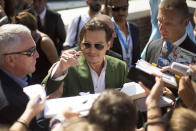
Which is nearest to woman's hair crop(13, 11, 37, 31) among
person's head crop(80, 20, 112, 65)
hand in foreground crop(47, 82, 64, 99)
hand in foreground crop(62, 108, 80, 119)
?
person's head crop(80, 20, 112, 65)

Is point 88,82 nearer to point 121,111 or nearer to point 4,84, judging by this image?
point 4,84

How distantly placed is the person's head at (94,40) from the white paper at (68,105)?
1.89 feet

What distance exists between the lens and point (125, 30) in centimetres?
350

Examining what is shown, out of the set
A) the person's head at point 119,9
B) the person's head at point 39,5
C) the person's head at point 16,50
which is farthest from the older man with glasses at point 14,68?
the person's head at point 39,5

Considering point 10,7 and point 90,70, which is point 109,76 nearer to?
point 90,70

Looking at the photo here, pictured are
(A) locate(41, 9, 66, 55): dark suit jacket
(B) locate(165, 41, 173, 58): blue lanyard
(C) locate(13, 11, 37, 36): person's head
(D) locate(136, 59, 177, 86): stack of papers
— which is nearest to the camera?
(D) locate(136, 59, 177, 86): stack of papers

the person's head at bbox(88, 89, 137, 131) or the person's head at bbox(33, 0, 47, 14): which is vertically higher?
the person's head at bbox(33, 0, 47, 14)

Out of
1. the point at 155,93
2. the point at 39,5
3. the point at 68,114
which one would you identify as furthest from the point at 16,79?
the point at 39,5

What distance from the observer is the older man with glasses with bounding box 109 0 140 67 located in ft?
10.8

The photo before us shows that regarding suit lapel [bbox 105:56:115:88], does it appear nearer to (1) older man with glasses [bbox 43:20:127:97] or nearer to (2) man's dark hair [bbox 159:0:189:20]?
(1) older man with glasses [bbox 43:20:127:97]

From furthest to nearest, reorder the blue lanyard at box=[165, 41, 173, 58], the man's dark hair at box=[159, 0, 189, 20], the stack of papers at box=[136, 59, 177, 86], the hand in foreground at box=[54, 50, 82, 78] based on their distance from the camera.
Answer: the man's dark hair at box=[159, 0, 189, 20] → the blue lanyard at box=[165, 41, 173, 58] → the hand in foreground at box=[54, 50, 82, 78] → the stack of papers at box=[136, 59, 177, 86]

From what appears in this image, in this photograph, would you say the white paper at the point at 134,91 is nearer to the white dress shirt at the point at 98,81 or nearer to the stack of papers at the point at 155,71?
the stack of papers at the point at 155,71

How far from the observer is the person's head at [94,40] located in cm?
221

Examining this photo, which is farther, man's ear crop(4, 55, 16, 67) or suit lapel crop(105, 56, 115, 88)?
suit lapel crop(105, 56, 115, 88)
